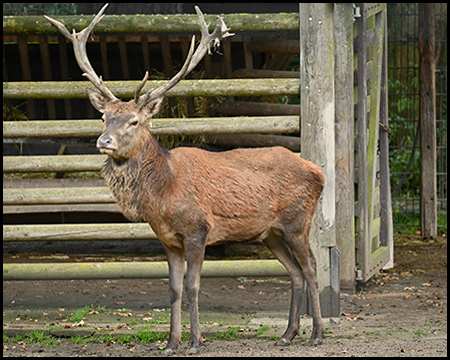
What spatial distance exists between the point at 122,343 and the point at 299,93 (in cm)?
255

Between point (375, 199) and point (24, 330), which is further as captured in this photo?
point (375, 199)

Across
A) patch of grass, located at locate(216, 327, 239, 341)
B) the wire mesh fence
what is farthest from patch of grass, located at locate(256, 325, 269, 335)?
the wire mesh fence

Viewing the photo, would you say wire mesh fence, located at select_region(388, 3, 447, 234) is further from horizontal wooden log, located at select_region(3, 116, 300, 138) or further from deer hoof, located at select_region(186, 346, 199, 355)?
deer hoof, located at select_region(186, 346, 199, 355)

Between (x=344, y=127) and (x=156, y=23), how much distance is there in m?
1.94

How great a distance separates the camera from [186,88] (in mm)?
6852

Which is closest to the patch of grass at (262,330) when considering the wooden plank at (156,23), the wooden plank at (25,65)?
the wooden plank at (156,23)

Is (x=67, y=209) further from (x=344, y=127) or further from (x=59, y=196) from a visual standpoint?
(x=344, y=127)

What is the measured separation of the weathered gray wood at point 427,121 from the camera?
10.6 m

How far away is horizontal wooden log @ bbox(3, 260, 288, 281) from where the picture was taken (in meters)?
6.75

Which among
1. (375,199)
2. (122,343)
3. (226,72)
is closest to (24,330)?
(122,343)

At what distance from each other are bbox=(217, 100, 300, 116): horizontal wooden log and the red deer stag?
8.90 feet

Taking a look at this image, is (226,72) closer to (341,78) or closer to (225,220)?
(341,78)

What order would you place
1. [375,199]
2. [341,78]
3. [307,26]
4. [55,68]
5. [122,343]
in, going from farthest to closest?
1. [55,68]
2. [375,199]
3. [341,78]
4. [307,26]
5. [122,343]

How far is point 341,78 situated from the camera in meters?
7.39
